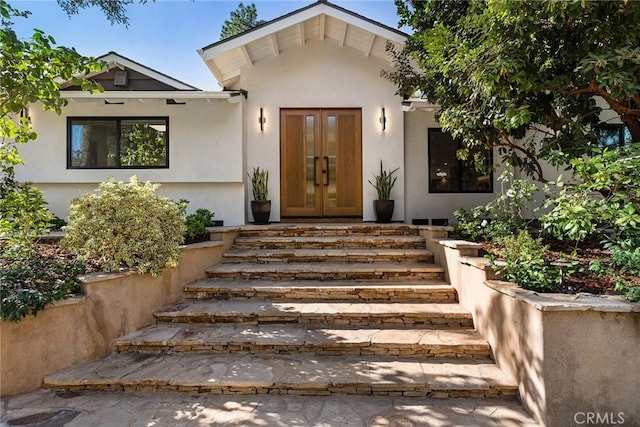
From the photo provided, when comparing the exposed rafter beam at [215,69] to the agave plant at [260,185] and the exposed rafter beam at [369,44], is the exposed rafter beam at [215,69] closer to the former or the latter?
the agave plant at [260,185]

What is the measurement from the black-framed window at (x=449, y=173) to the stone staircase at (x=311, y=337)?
3139mm

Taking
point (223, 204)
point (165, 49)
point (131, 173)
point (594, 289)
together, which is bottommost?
point (594, 289)

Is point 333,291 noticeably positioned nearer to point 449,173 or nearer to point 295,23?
point 449,173

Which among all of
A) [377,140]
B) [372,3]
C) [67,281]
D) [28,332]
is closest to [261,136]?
[377,140]

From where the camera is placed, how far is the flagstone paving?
2.92m

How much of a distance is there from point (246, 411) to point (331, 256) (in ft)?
10.1

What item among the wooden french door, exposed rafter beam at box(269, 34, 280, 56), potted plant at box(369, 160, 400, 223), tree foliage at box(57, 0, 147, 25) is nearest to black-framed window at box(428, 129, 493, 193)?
potted plant at box(369, 160, 400, 223)

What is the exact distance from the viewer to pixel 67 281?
367cm

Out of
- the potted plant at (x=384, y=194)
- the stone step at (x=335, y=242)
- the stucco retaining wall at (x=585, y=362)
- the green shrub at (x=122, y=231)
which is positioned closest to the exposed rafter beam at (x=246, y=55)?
the potted plant at (x=384, y=194)

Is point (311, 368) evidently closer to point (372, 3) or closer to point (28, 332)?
point (28, 332)

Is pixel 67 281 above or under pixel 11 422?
above

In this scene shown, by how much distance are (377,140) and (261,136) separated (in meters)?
2.77

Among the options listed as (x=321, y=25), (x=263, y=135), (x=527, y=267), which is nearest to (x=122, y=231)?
(x=263, y=135)

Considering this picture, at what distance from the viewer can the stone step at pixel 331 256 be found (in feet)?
18.4
